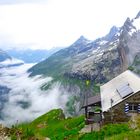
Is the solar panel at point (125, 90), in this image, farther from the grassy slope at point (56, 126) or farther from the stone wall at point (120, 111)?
the grassy slope at point (56, 126)

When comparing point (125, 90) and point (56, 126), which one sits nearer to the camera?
point (125, 90)

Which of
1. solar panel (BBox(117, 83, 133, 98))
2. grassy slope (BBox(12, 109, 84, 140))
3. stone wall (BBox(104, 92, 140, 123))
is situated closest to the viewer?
grassy slope (BBox(12, 109, 84, 140))

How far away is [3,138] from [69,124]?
5179cm

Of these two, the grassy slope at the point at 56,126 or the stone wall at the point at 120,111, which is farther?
the stone wall at the point at 120,111

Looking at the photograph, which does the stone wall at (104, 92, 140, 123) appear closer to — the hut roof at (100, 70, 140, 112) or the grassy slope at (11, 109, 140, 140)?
the hut roof at (100, 70, 140, 112)

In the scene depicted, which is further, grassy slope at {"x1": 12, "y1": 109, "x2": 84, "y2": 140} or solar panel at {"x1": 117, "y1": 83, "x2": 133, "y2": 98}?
solar panel at {"x1": 117, "y1": 83, "x2": 133, "y2": 98}

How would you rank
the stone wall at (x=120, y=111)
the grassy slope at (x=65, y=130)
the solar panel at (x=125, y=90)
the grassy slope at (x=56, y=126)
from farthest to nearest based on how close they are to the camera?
the solar panel at (x=125, y=90)
the stone wall at (x=120, y=111)
the grassy slope at (x=56, y=126)
the grassy slope at (x=65, y=130)

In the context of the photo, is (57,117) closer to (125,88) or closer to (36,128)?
(36,128)

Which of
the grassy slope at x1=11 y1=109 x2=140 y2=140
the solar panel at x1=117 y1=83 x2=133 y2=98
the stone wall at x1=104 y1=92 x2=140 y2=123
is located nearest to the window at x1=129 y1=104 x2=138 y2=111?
the stone wall at x1=104 y1=92 x2=140 y2=123

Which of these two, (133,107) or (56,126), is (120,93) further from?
(56,126)

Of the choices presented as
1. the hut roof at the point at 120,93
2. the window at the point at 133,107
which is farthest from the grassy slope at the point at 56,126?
the window at the point at 133,107

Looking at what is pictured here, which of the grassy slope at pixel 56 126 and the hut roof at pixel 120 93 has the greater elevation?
the hut roof at pixel 120 93

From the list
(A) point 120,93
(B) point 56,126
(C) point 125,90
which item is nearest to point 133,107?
(C) point 125,90

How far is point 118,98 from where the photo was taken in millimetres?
64812
